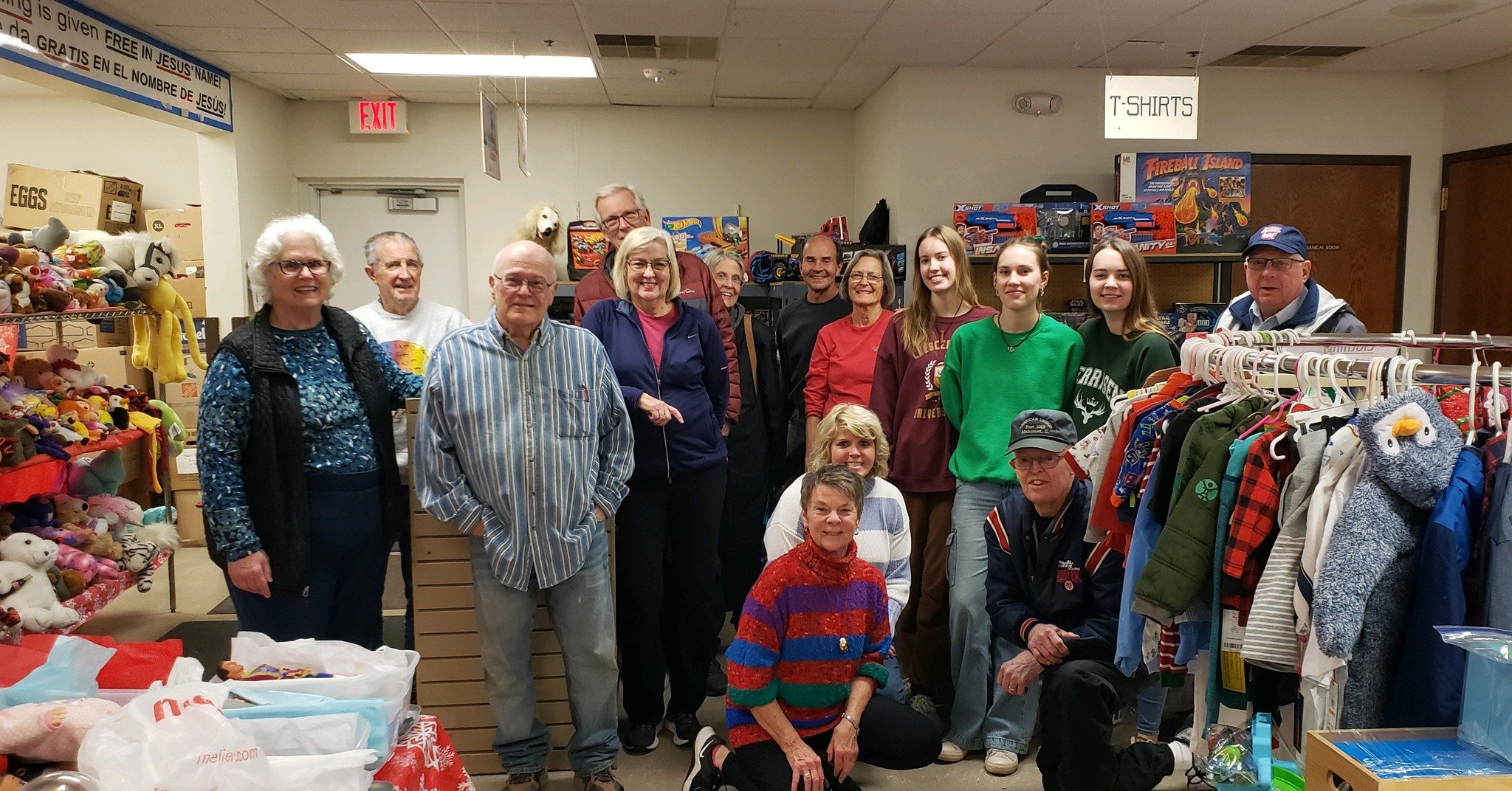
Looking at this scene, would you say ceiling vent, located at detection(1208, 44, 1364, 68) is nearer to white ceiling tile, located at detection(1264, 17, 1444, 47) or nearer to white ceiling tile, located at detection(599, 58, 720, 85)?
white ceiling tile, located at detection(1264, 17, 1444, 47)

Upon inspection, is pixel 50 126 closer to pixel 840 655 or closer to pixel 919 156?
pixel 919 156

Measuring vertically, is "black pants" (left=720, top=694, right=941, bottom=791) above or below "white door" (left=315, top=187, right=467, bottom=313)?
below

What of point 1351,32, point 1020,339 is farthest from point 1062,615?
point 1351,32

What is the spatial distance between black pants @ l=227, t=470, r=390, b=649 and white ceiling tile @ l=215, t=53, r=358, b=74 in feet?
12.7

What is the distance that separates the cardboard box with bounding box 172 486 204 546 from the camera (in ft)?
17.7

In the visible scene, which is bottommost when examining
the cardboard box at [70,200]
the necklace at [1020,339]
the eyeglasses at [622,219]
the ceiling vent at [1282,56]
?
the necklace at [1020,339]

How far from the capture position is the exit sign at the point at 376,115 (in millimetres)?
6520

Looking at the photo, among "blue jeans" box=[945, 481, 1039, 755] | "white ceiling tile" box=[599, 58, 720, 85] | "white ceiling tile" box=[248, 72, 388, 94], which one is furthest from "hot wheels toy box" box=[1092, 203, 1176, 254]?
"white ceiling tile" box=[248, 72, 388, 94]

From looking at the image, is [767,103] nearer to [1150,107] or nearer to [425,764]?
[1150,107]

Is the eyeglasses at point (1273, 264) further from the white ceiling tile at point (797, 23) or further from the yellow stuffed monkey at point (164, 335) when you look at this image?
the yellow stuffed monkey at point (164, 335)

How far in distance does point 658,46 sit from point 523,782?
3.87 meters

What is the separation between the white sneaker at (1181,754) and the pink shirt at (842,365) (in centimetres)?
141

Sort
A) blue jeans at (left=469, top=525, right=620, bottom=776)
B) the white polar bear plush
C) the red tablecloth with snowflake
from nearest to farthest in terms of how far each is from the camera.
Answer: the red tablecloth with snowflake, blue jeans at (left=469, top=525, right=620, bottom=776), the white polar bear plush

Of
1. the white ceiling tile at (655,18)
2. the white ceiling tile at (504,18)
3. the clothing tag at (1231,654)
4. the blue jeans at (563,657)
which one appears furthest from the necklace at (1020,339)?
the white ceiling tile at (504,18)
